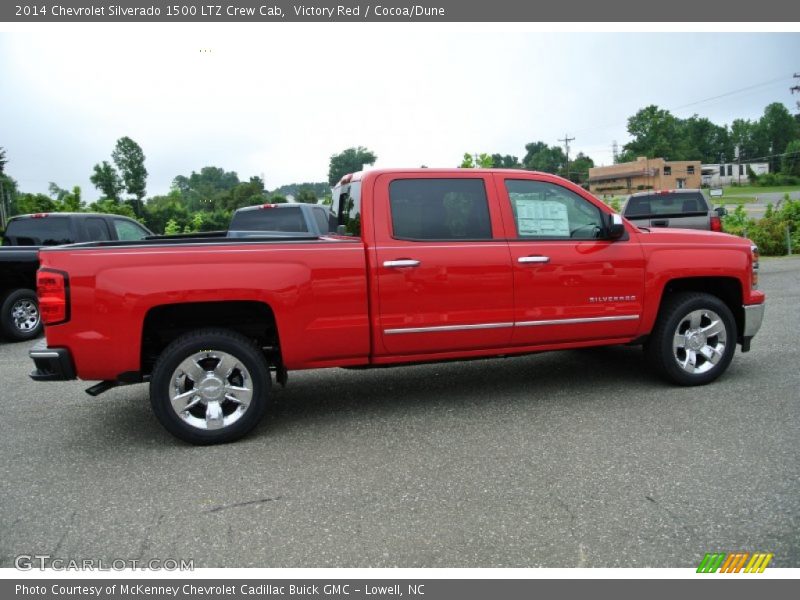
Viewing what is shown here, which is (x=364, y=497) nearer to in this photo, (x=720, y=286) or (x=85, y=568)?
(x=85, y=568)

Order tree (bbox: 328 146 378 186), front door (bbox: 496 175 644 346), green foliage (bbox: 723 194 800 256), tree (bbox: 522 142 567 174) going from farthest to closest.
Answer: tree (bbox: 522 142 567 174) < tree (bbox: 328 146 378 186) < green foliage (bbox: 723 194 800 256) < front door (bbox: 496 175 644 346)

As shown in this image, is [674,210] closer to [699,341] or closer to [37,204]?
[699,341]

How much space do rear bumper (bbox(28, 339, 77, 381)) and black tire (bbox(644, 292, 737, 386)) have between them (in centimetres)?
453

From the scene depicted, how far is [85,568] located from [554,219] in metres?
4.05

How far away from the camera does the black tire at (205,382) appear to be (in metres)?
4.39

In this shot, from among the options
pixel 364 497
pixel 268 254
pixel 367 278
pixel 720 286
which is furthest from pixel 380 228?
pixel 720 286

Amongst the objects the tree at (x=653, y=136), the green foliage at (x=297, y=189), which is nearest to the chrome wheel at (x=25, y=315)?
the green foliage at (x=297, y=189)

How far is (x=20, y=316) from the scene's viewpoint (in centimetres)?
939

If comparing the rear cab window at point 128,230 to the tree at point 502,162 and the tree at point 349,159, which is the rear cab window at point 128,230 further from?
the tree at point 349,159

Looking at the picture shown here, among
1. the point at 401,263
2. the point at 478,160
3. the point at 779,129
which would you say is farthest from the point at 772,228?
the point at 779,129

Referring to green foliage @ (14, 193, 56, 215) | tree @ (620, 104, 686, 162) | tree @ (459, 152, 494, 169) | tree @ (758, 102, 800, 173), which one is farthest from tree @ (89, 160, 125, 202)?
tree @ (758, 102, 800, 173)

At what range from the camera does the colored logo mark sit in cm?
284

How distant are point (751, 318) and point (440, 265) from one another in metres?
2.92

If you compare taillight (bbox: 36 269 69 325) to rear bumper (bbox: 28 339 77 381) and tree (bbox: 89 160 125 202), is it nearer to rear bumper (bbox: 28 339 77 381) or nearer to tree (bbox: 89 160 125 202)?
rear bumper (bbox: 28 339 77 381)
